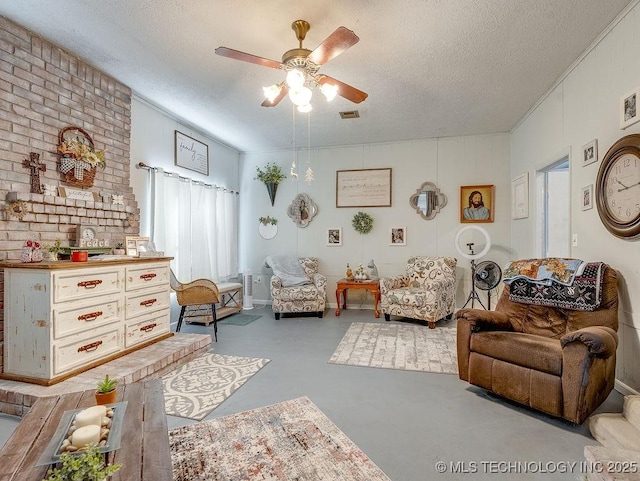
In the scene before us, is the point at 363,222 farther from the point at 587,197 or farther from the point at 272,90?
the point at 272,90

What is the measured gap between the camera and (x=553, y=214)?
4090 mm

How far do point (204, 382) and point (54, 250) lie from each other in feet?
5.19

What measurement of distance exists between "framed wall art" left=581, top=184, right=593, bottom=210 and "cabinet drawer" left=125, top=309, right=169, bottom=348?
4.04 metres

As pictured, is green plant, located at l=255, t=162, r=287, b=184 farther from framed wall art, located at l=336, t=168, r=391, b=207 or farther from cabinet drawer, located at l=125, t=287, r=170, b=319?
cabinet drawer, located at l=125, t=287, r=170, b=319

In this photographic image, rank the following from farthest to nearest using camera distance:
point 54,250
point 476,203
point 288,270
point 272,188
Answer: point 272,188, point 288,270, point 476,203, point 54,250

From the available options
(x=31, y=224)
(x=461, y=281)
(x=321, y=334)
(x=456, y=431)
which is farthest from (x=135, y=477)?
(x=461, y=281)

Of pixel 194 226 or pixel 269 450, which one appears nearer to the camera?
pixel 269 450

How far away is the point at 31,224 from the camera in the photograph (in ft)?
8.72

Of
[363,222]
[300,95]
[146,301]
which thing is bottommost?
[146,301]

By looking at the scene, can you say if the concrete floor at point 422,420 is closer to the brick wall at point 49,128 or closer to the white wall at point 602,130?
the white wall at point 602,130

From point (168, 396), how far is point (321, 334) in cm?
201

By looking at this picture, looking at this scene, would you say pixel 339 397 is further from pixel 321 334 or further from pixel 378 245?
pixel 378 245

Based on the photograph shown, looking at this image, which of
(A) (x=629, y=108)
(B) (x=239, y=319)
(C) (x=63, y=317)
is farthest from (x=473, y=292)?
(C) (x=63, y=317)

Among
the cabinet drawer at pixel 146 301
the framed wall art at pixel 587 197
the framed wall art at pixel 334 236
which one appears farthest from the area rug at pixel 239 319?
the framed wall art at pixel 587 197
